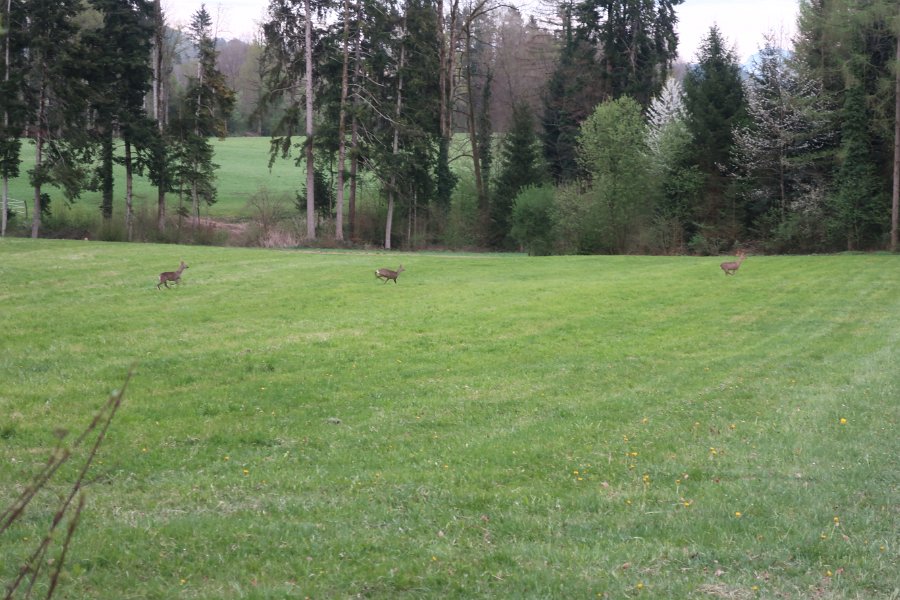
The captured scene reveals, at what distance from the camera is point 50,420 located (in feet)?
27.1

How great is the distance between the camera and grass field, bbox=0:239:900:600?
16.1 ft

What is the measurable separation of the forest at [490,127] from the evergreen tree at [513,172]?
128 millimetres

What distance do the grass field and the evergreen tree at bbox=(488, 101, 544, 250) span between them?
34.6 metres

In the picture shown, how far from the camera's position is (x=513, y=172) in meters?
52.2

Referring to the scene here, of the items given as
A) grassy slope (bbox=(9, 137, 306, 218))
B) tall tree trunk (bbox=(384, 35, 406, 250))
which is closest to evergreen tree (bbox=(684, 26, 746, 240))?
tall tree trunk (bbox=(384, 35, 406, 250))

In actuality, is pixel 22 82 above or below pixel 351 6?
below

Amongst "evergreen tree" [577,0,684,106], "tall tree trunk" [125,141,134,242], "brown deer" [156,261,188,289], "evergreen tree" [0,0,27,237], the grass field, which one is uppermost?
"evergreen tree" [577,0,684,106]

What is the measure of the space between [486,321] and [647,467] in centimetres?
886

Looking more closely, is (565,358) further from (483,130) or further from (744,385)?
(483,130)

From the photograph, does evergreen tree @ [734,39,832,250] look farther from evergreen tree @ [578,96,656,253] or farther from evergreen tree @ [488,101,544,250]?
evergreen tree @ [488,101,544,250]

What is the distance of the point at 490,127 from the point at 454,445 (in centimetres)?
4945

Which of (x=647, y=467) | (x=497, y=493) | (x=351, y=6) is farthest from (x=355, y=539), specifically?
(x=351, y=6)

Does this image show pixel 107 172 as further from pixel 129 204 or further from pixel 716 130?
pixel 716 130

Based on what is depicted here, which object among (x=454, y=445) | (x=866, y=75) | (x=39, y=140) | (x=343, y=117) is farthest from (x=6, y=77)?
(x=866, y=75)
